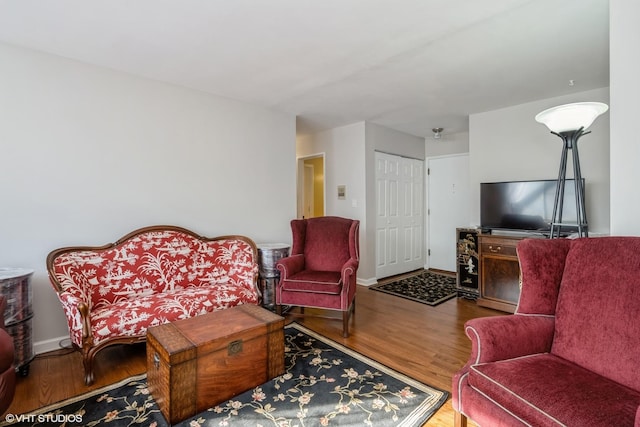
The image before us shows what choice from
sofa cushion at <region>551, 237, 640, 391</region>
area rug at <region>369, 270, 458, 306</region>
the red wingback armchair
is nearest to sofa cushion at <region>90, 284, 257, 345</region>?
the red wingback armchair

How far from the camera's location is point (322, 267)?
3.29 m

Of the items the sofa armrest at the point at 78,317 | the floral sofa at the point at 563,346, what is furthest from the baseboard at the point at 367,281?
the sofa armrest at the point at 78,317

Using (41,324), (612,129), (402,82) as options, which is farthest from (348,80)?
(41,324)

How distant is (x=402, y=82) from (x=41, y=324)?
3790mm

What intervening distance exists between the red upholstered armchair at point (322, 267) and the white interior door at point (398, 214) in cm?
149

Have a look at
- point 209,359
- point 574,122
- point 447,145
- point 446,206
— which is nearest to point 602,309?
point 574,122

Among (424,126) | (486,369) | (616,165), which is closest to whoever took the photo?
(486,369)

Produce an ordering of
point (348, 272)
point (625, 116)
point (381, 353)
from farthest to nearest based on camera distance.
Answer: point (348, 272), point (381, 353), point (625, 116)

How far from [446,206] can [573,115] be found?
3.39 meters

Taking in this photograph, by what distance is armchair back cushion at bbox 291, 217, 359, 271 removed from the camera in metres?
3.24

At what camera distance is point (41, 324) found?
7.96 feet

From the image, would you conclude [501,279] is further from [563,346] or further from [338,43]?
[338,43]

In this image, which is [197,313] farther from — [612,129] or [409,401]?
[612,129]

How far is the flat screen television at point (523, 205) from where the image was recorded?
3.18m
